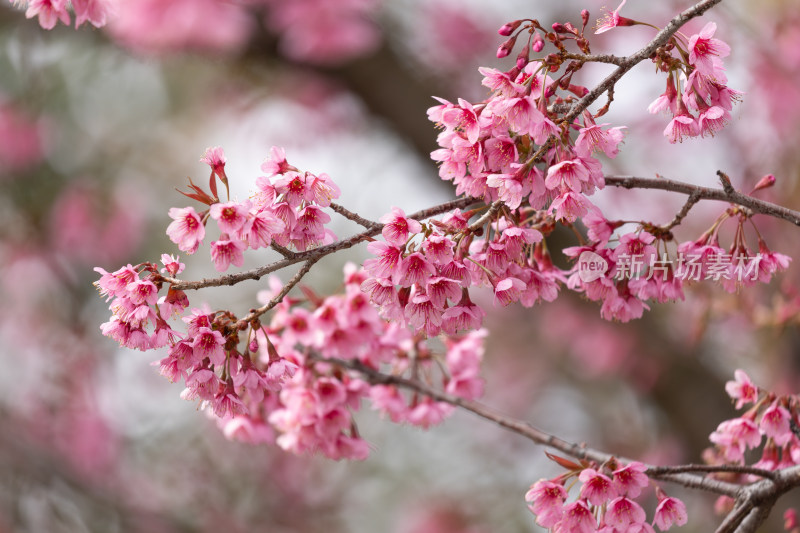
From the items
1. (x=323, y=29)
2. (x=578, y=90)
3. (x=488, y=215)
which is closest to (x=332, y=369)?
(x=488, y=215)

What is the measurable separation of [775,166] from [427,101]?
186 cm

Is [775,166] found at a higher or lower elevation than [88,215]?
lower

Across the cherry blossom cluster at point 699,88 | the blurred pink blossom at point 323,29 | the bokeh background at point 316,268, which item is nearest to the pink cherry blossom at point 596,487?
the cherry blossom cluster at point 699,88

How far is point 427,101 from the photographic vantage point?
4590 mm

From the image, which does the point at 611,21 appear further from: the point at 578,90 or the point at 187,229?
the point at 187,229

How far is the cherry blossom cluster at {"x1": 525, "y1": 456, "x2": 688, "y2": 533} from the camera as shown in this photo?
1353 mm

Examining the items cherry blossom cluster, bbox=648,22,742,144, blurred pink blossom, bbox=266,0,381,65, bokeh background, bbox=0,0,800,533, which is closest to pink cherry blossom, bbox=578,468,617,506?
cherry blossom cluster, bbox=648,22,742,144

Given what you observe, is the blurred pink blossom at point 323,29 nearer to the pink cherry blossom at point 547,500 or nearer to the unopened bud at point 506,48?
the unopened bud at point 506,48

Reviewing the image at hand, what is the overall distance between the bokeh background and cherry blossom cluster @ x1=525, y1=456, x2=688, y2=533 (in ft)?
7.98

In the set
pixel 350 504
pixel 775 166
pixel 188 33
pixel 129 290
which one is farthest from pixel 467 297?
pixel 350 504

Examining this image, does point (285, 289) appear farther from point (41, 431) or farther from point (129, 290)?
point (41, 431)

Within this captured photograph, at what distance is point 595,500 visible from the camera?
53.4 inches

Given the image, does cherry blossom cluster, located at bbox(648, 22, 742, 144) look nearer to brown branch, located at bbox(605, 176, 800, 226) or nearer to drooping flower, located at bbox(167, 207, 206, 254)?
brown branch, located at bbox(605, 176, 800, 226)

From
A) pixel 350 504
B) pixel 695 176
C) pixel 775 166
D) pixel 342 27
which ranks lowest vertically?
pixel 350 504
